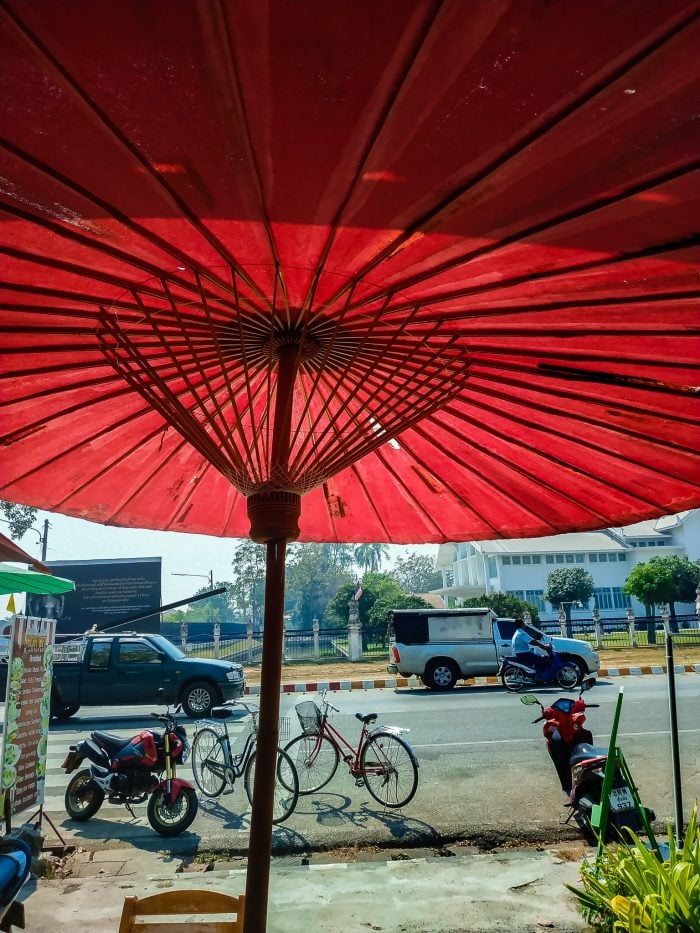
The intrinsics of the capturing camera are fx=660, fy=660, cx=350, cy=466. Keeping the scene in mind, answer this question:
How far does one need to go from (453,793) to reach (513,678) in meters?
8.60

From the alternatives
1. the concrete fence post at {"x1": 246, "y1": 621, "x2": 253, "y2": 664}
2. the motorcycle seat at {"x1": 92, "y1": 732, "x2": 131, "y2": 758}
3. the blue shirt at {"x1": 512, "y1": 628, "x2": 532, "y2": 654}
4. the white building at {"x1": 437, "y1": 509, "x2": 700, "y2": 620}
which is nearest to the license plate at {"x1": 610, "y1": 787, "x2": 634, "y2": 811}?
the motorcycle seat at {"x1": 92, "y1": 732, "x2": 131, "y2": 758}

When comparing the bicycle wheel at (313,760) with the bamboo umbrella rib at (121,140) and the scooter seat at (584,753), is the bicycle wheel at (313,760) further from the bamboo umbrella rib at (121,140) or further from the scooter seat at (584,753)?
the bamboo umbrella rib at (121,140)

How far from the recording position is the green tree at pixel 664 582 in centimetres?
2727

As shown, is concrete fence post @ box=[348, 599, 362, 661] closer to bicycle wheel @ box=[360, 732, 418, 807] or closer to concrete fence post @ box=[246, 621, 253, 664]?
concrete fence post @ box=[246, 621, 253, 664]

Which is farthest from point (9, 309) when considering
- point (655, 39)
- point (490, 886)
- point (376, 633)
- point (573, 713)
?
point (376, 633)

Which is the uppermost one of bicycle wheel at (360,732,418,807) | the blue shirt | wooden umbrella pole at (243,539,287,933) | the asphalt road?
wooden umbrella pole at (243,539,287,933)

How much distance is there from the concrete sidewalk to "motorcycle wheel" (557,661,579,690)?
10.4 m

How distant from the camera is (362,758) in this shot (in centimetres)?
720

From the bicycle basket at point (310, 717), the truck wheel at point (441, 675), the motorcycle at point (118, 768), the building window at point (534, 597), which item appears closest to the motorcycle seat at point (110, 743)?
the motorcycle at point (118, 768)

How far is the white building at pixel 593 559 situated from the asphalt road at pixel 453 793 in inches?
1270

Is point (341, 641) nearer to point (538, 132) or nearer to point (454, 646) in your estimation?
point (454, 646)

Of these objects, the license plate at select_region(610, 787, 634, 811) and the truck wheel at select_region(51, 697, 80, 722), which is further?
the truck wheel at select_region(51, 697, 80, 722)

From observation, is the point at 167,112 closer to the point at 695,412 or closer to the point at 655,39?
the point at 655,39

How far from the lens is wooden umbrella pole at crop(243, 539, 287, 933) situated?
4.63ft
